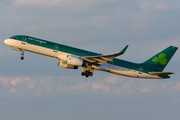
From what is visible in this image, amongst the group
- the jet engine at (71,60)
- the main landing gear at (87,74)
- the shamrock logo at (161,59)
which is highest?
the shamrock logo at (161,59)

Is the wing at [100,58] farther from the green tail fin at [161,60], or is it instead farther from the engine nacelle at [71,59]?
the green tail fin at [161,60]

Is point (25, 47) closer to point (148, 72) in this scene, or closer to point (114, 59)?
point (114, 59)

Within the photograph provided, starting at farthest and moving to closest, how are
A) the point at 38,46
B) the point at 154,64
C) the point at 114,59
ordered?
the point at 154,64
the point at 114,59
the point at 38,46

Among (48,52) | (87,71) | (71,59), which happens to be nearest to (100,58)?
(71,59)

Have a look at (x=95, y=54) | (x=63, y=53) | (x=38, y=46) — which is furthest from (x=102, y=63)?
(x=38, y=46)

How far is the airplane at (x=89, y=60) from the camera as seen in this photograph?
61.4m

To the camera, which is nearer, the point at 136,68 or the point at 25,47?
the point at 25,47

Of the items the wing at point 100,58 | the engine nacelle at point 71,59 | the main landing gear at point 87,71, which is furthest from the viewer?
the main landing gear at point 87,71

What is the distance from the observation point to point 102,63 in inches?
2509

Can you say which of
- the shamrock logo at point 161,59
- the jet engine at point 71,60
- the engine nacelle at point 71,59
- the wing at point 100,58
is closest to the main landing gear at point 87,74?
the wing at point 100,58

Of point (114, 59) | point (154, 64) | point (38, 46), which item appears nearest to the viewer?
point (38, 46)

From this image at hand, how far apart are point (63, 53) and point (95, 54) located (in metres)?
7.01

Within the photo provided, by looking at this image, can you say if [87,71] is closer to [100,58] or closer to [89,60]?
[89,60]

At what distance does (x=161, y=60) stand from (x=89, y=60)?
18081 millimetres
